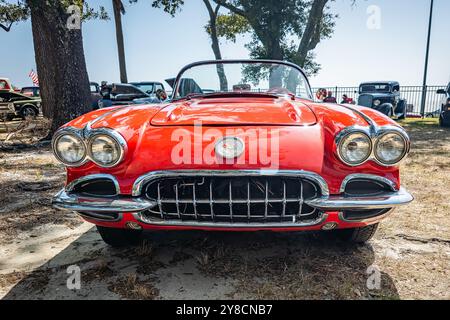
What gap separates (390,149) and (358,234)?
2.13 feet

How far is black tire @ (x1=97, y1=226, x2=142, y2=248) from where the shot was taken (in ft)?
7.03

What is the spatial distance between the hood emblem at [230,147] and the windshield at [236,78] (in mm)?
1524

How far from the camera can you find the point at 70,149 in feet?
6.10

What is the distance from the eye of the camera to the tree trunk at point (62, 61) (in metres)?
6.16

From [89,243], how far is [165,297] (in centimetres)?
95

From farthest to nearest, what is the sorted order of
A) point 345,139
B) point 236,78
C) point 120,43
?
point 120,43
point 236,78
point 345,139

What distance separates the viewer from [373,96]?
1224 centimetres

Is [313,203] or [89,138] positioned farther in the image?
[89,138]

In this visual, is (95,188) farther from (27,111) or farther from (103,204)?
(27,111)

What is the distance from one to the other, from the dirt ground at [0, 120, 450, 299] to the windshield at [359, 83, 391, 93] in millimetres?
11836

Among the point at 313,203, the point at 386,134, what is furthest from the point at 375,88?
the point at 313,203

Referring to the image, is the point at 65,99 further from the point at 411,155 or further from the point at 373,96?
the point at 373,96

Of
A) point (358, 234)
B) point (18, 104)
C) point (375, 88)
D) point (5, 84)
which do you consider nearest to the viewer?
point (358, 234)
